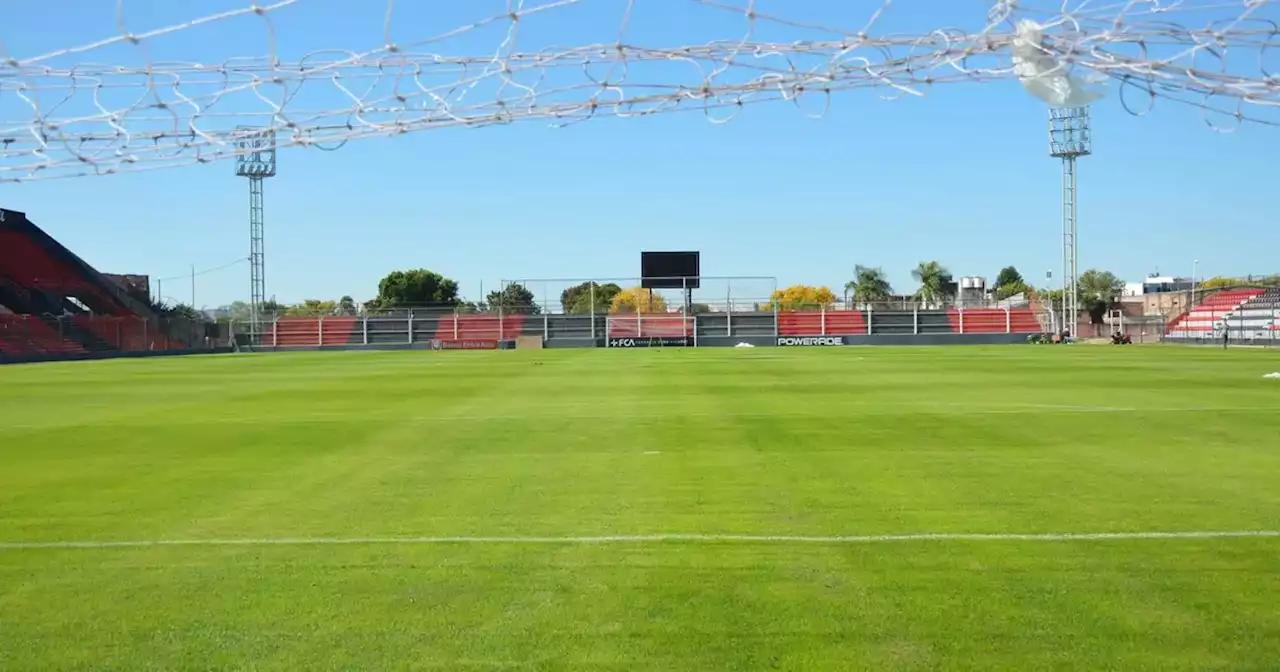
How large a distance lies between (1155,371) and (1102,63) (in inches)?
981

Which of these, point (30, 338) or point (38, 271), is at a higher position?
point (38, 271)

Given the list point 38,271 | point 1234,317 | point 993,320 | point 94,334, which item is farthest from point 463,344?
point 1234,317

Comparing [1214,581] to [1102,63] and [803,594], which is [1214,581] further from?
[1102,63]

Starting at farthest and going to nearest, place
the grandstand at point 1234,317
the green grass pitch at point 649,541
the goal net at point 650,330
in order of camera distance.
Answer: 1. the goal net at point 650,330
2. the grandstand at point 1234,317
3. the green grass pitch at point 649,541

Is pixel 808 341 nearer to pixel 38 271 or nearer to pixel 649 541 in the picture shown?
pixel 38 271

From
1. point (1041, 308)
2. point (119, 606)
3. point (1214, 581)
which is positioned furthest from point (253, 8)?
point (1041, 308)

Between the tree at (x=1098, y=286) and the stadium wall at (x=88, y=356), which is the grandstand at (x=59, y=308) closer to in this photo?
the stadium wall at (x=88, y=356)

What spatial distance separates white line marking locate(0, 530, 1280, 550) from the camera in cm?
722

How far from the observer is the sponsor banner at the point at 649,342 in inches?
2554

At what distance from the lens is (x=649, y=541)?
7.31 meters

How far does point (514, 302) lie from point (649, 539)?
74536 mm

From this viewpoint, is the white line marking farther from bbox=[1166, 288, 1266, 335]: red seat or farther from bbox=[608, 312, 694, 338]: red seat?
bbox=[608, 312, 694, 338]: red seat

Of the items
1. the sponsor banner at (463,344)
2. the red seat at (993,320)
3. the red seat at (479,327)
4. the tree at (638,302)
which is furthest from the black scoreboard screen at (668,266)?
the red seat at (993,320)

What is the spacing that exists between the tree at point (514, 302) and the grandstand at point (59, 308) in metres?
20.7
